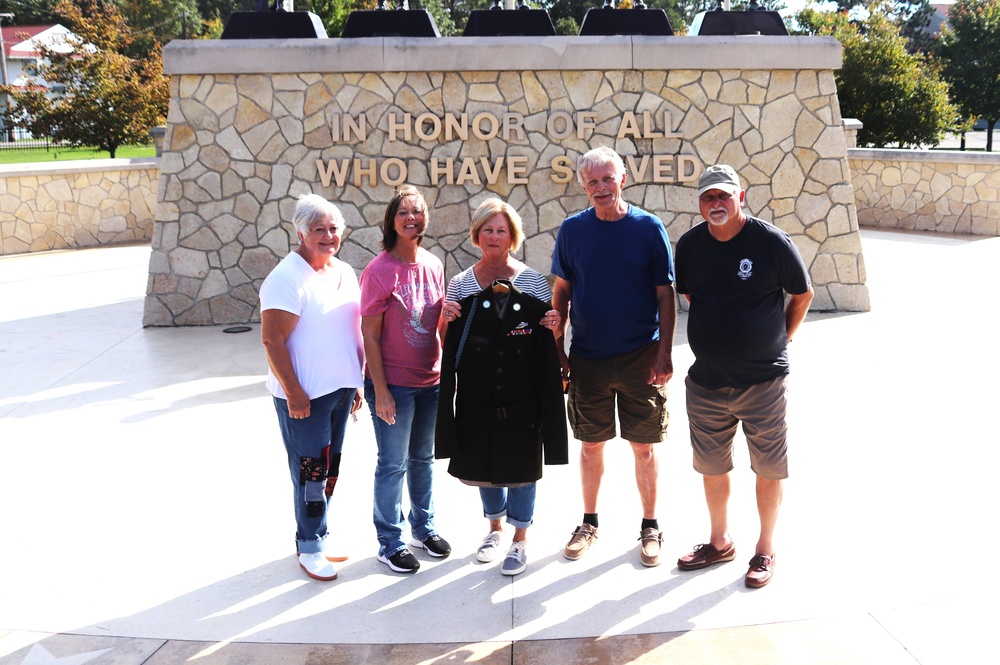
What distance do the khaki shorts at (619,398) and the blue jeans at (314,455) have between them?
1003mm

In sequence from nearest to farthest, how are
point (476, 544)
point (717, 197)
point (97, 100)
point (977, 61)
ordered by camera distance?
point (717, 197), point (476, 544), point (97, 100), point (977, 61)

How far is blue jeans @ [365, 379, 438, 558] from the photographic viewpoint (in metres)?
4.15

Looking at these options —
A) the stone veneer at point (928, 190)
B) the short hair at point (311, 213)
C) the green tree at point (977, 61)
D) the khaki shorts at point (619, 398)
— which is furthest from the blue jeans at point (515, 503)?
the green tree at point (977, 61)

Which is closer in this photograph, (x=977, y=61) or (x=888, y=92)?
(x=888, y=92)

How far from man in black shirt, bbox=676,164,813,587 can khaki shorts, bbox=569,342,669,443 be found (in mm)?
173

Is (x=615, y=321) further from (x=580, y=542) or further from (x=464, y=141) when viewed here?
(x=464, y=141)

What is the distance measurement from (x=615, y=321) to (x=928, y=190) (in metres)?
12.8

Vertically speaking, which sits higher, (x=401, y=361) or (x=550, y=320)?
(x=550, y=320)

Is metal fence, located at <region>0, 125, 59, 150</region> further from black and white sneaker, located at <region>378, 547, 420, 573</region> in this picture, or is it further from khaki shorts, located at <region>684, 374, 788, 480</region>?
khaki shorts, located at <region>684, 374, 788, 480</region>

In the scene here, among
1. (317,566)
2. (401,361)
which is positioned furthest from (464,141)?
(317,566)

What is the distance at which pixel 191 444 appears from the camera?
5953mm

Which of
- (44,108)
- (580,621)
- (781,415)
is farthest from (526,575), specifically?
(44,108)

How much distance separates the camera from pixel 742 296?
3824 millimetres

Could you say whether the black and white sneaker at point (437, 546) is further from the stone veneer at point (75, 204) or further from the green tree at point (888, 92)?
the green tree at point (888, 92)
